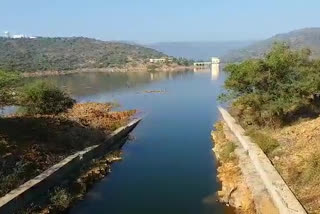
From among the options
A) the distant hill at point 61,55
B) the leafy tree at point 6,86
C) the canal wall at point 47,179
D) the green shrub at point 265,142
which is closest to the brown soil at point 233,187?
the green shrub at point 265,142

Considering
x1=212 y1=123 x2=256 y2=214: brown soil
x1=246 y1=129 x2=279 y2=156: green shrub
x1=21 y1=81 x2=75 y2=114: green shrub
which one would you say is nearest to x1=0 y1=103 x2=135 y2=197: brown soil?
x1=21 y1=81 x2=75 y2=114: green shrub

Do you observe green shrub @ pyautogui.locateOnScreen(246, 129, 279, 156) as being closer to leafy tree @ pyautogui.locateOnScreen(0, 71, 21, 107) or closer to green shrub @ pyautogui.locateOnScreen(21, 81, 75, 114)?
leafy tree @ pyautogui.locateOnScreen(0, 71, 21, 107)

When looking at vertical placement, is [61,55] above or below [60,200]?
below

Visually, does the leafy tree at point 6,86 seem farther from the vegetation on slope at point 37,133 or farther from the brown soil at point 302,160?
the brown soil at point 302,160

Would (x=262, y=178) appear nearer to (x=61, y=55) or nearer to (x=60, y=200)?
(x=60, y=200)

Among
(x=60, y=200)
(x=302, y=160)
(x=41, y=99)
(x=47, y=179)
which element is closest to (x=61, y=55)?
(x=41, y=99)

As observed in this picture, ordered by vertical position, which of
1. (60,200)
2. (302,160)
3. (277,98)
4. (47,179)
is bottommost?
(60,200)
